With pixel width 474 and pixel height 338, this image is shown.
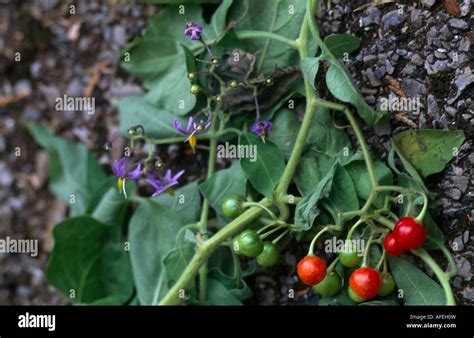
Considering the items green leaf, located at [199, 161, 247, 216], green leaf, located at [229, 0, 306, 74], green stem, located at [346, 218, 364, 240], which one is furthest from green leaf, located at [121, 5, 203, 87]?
green stem, located at [346, 218, 364, 240]

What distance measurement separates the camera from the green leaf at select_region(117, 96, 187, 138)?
1.19 metres

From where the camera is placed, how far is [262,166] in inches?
40.5

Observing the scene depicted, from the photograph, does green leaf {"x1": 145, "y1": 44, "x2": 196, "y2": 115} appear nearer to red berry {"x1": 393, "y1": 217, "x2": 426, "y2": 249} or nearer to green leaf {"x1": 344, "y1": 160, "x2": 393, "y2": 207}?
green leaf {"x1": 344, "y1": 160, "x2": 393, "y2": 207}

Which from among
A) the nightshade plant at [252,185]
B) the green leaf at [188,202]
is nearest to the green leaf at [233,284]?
the nightshade plant at [252,185]

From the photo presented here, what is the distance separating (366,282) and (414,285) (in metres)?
0.09

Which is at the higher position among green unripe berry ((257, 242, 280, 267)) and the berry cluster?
green unripe berry ((257, 242, 280, 267))

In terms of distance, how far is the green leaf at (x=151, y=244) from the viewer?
1174 millimetres

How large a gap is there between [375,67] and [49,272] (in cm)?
69

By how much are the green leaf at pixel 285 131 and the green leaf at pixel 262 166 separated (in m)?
0.04

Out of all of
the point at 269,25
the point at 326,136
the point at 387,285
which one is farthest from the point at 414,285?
→ the point at 269,25

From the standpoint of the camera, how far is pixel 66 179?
1406mm

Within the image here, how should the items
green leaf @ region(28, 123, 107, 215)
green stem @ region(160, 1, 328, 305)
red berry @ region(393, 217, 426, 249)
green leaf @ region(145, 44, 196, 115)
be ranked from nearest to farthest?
red berry @ region(393, 217, 426, 249) → green stem @ region(160, 1, 328, 305) → green leaf @ region(145, 44, 196, 115) → green leaf @ region(28, 123, 107, 215)
